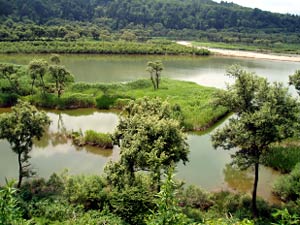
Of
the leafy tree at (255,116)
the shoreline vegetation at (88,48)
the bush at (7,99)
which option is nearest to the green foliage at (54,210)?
the leafy tree at (255,116)

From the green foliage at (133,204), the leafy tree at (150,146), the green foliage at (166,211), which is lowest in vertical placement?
the green foliage at (133,204)

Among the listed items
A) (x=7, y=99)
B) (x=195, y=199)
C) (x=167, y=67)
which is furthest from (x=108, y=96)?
(x=167, y=67)

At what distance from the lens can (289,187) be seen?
60.3 feet

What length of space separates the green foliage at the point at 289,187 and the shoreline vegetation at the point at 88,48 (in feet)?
200

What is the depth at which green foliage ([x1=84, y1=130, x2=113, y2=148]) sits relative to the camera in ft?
83.2

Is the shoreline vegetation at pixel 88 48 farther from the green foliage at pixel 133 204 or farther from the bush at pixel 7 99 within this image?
the green foliage at pixel 133 204

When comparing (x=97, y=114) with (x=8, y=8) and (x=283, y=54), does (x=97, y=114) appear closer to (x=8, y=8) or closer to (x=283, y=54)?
(x=283, y=54)

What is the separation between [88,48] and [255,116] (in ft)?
206

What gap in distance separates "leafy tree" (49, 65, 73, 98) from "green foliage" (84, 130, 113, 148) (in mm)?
11736

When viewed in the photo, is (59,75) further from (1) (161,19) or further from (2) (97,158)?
(1) (161,19)

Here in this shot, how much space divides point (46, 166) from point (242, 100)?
13219 millimetres

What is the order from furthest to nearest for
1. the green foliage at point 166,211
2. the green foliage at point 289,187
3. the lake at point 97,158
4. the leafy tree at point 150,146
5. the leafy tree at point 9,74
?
the leafy tree at point 9,74 → the lake at point 97,158 → the green foliage at point 289,187 → the leafy tree at point 150,146 → the green foliage at point 166,211

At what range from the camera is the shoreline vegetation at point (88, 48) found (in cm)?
6994

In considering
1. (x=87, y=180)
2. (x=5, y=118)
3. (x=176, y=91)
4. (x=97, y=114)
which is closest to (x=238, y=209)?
(x=87, y=180)
